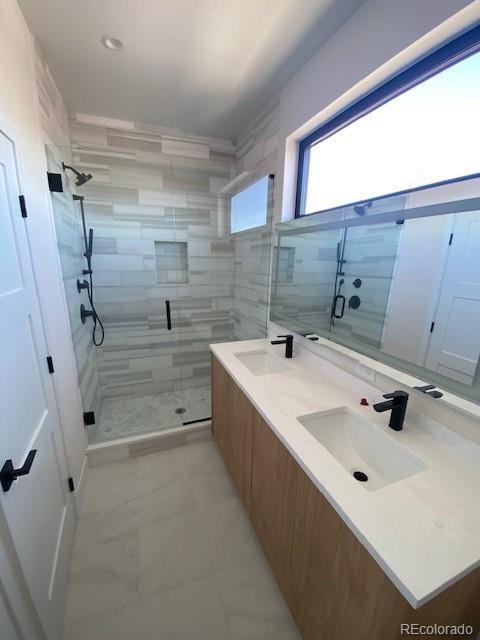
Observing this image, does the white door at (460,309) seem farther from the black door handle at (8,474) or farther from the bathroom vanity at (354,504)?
the black door handle at (8,474)

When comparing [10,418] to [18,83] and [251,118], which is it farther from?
[251,118]

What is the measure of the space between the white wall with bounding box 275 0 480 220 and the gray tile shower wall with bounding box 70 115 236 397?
1.06 m

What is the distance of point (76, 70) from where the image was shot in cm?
163

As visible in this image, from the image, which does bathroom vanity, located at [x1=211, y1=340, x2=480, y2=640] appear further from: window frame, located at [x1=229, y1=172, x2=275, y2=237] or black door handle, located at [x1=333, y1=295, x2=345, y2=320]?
window frame, located at [x1=229, y1=172, x2=275, y2=237]

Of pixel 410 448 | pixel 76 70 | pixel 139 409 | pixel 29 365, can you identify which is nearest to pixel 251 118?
pixel 76 70

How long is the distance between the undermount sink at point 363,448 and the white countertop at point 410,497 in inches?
1.2

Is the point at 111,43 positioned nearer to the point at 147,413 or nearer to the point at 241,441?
the point at 241,441

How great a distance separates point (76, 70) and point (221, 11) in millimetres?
1048

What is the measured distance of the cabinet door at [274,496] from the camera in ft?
3.40

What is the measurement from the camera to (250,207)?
93.0 inches

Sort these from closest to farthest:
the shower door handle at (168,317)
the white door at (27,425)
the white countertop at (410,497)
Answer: the white countertop at (410,497), the white door at (27,425), the shower door handle at (168,317)

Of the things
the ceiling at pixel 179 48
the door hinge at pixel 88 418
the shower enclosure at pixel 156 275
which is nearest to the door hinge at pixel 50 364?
the shower enclosure at pixel 156 275

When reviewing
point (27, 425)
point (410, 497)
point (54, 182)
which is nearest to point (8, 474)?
point (27, 425)

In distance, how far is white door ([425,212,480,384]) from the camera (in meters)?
0.91
